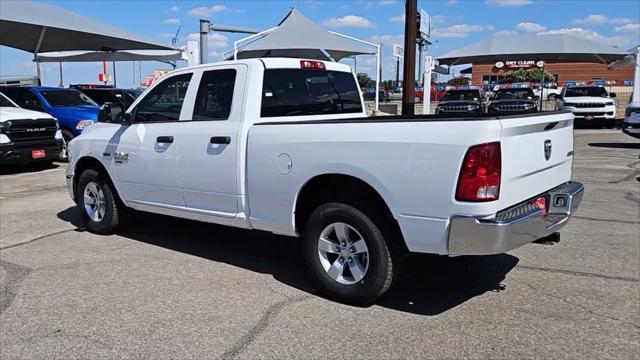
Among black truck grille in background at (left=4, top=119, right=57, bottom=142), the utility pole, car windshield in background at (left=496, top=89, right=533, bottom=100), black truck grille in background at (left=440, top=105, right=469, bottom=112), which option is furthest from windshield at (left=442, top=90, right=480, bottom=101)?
black truck grille in background at (left=4, top=119, right=57, bottom=142)

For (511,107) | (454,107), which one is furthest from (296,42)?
(511,107)

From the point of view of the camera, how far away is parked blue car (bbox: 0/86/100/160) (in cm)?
1355

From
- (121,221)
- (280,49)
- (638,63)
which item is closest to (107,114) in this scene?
(121,221)

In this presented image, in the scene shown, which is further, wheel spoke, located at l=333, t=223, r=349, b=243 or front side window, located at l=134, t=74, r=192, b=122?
front side window, located at l=134, t=74, r=192, b=122

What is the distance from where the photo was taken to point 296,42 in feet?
66.4

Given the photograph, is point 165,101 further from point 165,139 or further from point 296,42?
point 296,42

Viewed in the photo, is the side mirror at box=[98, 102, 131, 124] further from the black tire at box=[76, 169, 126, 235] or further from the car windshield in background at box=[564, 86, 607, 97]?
the car windshield in background at box=[564, 86, 607, 97]

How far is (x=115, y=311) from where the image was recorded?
4.21 meters

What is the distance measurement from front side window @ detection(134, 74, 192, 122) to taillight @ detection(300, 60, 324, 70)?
3.72 feet

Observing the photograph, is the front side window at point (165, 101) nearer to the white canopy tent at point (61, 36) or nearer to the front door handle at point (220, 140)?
the front door handle at point (220, 140)

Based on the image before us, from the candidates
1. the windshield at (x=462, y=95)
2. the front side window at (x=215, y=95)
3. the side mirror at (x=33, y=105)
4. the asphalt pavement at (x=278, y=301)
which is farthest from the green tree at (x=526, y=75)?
the front side window at (x=215, y=95)

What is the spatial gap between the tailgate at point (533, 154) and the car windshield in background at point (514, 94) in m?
18.2

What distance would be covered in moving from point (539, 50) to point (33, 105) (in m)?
22.1

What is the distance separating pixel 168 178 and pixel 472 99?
1816 cm
